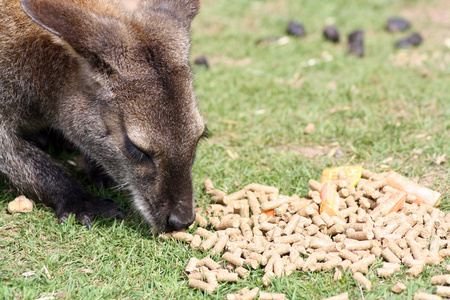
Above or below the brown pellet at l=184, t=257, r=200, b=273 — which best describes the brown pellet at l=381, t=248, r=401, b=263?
below

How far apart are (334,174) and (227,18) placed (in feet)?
17.9

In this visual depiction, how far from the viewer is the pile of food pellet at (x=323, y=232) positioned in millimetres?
3459

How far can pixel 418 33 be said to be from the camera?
8.17 m

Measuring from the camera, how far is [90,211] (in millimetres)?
4211

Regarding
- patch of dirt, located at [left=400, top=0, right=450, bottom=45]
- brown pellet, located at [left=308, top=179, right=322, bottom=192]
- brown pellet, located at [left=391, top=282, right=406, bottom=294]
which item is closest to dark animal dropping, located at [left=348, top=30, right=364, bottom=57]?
patch of dirt, located at [left=400, top=0, right=450, bottom=45]

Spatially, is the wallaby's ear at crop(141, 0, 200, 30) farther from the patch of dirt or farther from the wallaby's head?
the patch of dirt

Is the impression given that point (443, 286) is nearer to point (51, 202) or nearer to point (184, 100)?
point (184, 100)

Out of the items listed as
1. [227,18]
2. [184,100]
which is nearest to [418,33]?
[227,18]

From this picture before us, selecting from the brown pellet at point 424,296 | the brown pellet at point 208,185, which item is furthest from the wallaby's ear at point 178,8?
the brown pellet at point 424,296

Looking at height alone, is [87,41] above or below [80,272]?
above

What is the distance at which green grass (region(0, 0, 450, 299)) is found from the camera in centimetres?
345

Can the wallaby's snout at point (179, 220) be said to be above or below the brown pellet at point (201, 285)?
above

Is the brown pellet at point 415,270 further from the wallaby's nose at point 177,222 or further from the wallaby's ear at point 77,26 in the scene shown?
the wallaby's ear at point 77,26

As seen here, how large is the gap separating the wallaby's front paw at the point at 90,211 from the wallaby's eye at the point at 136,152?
755mm
